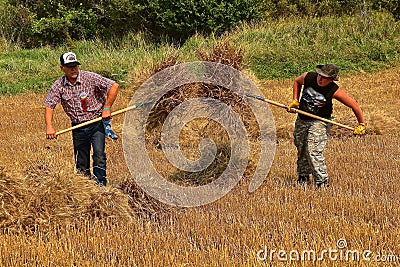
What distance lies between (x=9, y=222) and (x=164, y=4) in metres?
23.8

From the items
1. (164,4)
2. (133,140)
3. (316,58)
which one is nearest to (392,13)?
(316,58)

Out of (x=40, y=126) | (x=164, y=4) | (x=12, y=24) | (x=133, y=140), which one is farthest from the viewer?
(x=12, y=24)

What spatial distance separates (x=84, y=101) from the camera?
6.26 metres

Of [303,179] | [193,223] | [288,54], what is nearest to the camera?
[193,223]

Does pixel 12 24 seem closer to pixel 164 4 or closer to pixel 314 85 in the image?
pixel 164 4

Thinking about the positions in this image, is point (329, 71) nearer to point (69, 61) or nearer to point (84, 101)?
point (84, 101)

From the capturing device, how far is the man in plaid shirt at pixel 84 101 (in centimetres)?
619

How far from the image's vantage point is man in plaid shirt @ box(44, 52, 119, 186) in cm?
619

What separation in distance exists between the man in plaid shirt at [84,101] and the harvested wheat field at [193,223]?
0.58 meters

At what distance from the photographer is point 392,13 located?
28.3 m
